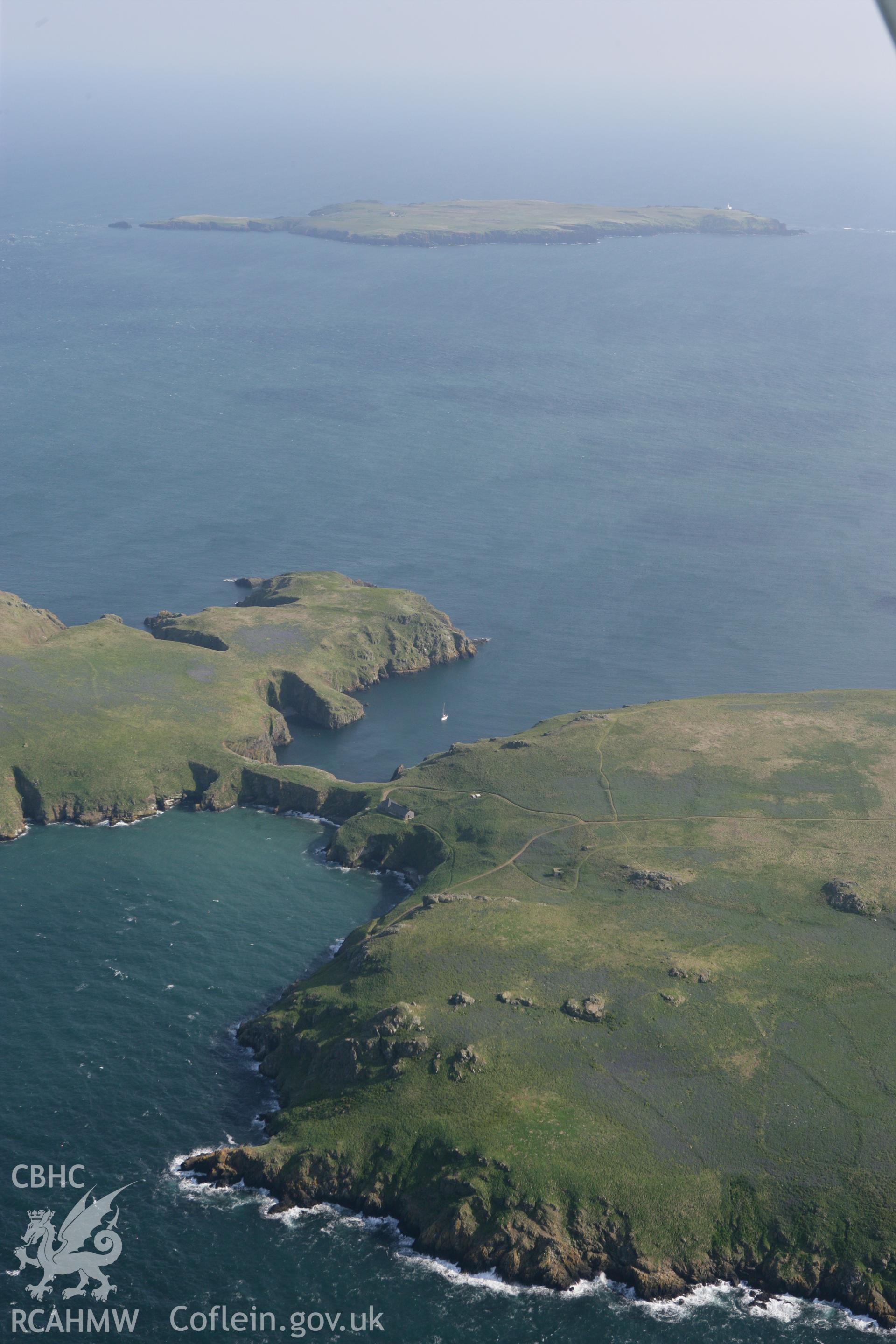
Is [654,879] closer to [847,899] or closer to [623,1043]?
[847,899]

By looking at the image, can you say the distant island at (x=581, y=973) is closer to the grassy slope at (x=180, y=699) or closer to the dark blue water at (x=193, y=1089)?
the grassy slope at (x=180, y=699)

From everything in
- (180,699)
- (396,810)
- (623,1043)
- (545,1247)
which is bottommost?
(545,1247)

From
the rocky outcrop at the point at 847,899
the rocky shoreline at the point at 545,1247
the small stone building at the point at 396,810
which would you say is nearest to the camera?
the rocky shoreline at the point at 545,1247

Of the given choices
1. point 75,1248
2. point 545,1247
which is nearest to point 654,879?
point 545,1247

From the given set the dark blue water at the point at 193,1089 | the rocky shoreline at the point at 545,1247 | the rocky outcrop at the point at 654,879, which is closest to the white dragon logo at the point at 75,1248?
the dark blue water at the point at 193,1089

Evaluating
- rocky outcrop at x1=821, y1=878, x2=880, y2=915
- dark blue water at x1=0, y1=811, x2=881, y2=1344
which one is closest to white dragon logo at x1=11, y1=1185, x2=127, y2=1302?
dark blue water at x1=0, y1=811, x2=881, y2=1344

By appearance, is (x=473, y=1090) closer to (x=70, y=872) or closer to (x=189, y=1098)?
(x=189, y=1098)

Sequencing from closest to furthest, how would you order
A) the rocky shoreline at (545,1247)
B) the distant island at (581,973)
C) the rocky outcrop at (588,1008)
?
the rocky shoreline at (545,1247), the distant island at (581,973), the rocky outcrop at (588,1008)
